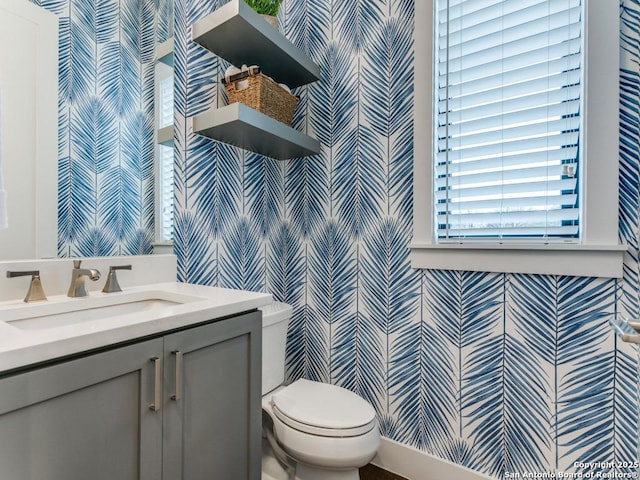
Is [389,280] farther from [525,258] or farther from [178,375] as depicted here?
[178,375]

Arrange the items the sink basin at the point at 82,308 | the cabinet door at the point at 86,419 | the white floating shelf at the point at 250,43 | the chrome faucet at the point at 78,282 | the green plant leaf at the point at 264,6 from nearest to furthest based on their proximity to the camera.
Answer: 1. the cabinet door at the point at 86,419
2. the sink basin at the point at 82,308
3. the chrome faucet at the point at 78,282
4. the white floating shelf at the point at 250,43
5. the green plant leaf at the point at 264,6

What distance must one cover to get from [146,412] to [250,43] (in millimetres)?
1436

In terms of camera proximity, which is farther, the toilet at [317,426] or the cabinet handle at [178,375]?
the toilet at [317,426]

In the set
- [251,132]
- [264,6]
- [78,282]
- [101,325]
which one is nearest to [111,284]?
[78,282]

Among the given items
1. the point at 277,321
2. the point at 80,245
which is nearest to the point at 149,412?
the point at 80,245

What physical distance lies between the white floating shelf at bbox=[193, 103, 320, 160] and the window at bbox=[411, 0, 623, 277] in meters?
0.56

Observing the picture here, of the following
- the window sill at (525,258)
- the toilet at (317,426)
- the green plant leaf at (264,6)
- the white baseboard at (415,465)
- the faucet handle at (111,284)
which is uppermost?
the green plant leaf at (264,6)

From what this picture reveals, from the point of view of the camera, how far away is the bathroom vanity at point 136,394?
1.91 ft

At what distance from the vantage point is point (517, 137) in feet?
4.19

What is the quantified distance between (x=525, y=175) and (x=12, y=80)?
1.79 metres

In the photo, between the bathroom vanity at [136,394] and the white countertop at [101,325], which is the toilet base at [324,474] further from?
the white countertop at [101,325]

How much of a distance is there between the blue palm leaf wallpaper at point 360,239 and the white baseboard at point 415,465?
0.12 feet

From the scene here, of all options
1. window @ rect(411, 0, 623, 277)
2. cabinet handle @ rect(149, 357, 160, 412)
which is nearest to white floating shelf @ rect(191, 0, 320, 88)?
window @ rect(411, 0, 623, 277)

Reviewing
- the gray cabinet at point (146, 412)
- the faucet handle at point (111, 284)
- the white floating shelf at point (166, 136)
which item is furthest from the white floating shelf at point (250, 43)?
the gray cabinet at point (146, 412)
